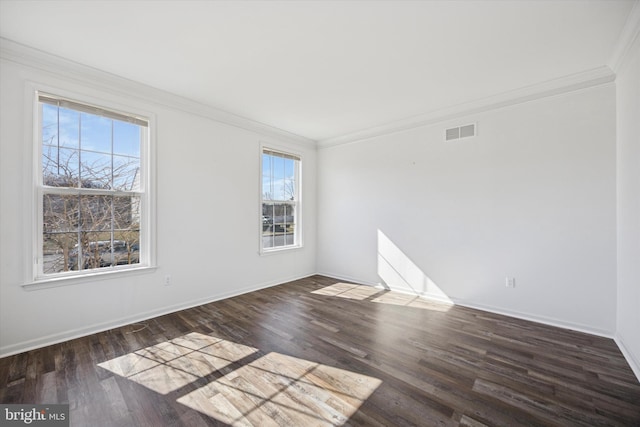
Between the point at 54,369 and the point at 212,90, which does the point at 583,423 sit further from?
the point at 212,90

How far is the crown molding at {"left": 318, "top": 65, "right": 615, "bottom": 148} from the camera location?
278 cm

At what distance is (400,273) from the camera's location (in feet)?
14.1

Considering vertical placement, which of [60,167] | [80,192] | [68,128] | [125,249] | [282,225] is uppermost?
[68,128]

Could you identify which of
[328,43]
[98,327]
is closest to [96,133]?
[98,327]

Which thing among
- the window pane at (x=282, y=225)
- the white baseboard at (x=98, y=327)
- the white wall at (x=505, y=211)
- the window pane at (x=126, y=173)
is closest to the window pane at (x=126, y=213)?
the window pane at (x=126, y=173)

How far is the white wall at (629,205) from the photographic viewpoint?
2174 millimetres

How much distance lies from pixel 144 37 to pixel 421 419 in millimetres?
3515

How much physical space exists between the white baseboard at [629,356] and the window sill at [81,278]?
15.3 feet

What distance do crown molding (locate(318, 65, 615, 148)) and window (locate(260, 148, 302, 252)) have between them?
4.84 feet

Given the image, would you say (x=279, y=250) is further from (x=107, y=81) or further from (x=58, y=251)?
(x=107, y=81)

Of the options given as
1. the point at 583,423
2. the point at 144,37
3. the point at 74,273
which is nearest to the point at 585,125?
the point at 583,423

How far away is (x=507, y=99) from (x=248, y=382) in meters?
4.09

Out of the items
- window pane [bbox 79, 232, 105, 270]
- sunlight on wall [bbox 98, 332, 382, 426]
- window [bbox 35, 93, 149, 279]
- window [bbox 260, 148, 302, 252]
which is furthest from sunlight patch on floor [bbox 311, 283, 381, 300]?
window pane [bbox 79, 232, 105, 270]

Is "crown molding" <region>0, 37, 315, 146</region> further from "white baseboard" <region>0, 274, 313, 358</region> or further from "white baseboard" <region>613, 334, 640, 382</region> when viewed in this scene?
"white baseboard" <region>613, 334, 640, 382</region>
